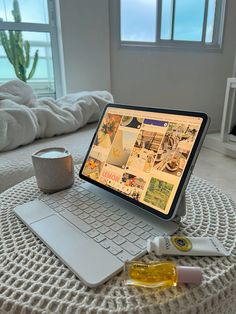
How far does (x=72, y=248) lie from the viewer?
37 cm

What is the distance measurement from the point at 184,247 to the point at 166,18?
7.10 ft

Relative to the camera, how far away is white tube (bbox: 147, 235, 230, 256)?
353 mm

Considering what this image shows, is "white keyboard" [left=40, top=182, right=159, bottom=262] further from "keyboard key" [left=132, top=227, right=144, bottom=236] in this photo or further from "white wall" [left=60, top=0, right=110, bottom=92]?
"white wall" [left=60, top=0, right=110, bottom=92]

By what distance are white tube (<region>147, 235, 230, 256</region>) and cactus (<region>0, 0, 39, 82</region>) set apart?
1667 millimetres

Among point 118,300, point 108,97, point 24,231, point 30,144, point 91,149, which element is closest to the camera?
point 118,300

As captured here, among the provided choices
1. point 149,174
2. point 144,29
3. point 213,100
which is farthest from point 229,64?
point 149,174

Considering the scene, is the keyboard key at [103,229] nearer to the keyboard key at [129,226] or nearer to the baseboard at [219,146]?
the keyboard key at [129,226]

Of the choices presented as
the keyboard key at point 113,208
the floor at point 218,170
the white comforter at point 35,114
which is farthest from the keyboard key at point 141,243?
the floor at point 218,170

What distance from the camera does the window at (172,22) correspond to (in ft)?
6.31

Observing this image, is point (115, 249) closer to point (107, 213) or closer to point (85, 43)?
point (107, 213)

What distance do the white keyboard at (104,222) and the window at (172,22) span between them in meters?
1.69

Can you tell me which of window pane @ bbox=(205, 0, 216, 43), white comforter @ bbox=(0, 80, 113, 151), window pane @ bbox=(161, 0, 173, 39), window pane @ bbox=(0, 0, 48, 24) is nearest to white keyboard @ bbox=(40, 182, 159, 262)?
white comforter @ bbox=(0, 80, 113, 151)

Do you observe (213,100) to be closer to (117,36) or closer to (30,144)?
(117,36)

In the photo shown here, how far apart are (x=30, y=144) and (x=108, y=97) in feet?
1.82
